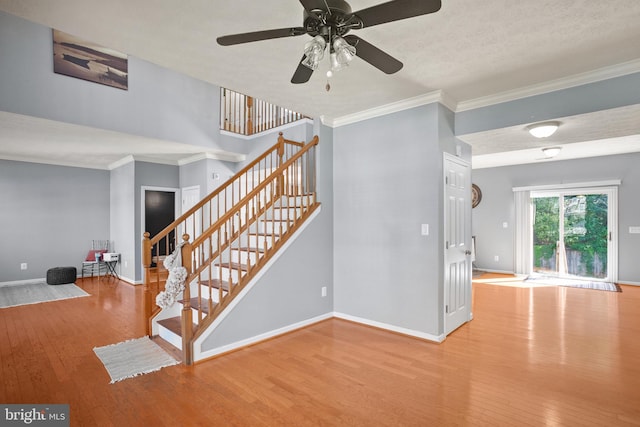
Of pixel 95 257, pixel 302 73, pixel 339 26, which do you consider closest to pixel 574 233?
pixel 302 73

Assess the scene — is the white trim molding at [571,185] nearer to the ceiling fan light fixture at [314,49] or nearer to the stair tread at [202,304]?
the stair tread at [202,304]

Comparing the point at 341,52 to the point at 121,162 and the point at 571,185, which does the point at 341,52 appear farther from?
the point at 571,185

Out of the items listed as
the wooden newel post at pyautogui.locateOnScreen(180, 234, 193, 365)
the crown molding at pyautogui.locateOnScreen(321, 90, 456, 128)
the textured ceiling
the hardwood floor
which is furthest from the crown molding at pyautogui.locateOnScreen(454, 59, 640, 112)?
the wooden newel post at pyautogui.locateOnScreen(180, 234, 193, 365)

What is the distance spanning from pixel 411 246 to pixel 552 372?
1669mm

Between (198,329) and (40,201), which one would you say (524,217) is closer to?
(198,329)

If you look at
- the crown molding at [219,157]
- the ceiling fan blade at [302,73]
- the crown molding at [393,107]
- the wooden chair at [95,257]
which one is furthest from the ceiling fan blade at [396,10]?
the wooden chair at [95,257]

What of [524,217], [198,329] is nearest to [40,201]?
[198,329]

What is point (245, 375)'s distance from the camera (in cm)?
272

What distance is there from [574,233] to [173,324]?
319 inches

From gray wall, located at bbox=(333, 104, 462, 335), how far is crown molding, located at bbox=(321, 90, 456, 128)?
66mm

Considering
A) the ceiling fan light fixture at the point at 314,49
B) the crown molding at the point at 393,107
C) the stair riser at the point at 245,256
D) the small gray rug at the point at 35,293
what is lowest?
the small gray rug at the point at 35,293

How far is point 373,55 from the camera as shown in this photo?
1.84 m

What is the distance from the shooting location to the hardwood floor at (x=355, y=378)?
2.18 m

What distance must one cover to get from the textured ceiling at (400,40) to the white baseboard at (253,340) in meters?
2.60
